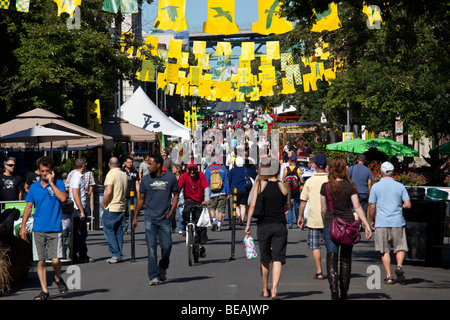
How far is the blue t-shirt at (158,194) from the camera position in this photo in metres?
10.3

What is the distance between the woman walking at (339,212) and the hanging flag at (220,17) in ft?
22.2

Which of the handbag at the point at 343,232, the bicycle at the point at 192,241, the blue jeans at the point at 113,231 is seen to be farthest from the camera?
the blue jeans at the point at 113,231

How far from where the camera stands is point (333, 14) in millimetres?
16078

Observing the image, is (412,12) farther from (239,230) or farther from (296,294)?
(239,230)

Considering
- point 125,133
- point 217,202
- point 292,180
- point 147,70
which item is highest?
point 147,70

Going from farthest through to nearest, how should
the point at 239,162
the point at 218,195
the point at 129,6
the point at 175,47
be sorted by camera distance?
the point at 175,47 → the point at 239,162 → the point at 218,195 → the point at 129,6

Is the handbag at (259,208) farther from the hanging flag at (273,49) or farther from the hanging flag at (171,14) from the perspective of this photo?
the hanging flag at (273,49)

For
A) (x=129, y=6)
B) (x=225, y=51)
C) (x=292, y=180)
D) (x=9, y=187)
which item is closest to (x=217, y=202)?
(x=292, y=180)

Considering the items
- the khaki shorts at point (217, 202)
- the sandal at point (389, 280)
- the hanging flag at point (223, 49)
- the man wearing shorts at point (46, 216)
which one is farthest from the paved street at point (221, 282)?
the hanging flag at point (223, 49)

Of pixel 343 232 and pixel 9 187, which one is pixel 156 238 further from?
pixel 9 187

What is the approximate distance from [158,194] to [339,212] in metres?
2.85

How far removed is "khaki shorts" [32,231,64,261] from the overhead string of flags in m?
6.06

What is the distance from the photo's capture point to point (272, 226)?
890 centimetres

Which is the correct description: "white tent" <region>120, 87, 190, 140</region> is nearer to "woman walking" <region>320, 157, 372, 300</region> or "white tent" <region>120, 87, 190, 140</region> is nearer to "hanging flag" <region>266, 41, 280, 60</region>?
"hanging flag" <region>266, 41, 280, 60</region>
